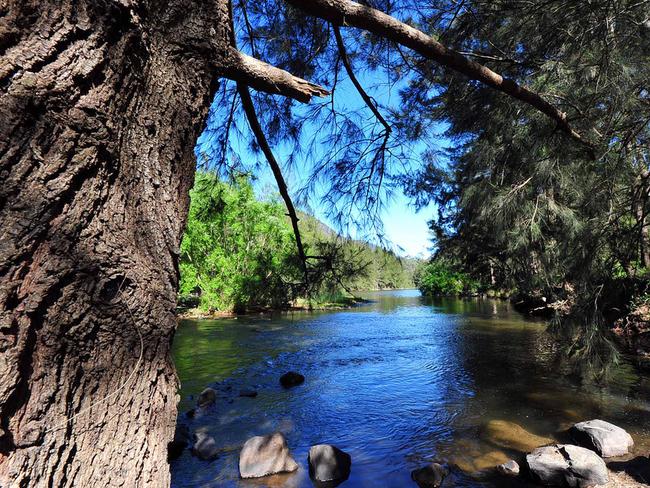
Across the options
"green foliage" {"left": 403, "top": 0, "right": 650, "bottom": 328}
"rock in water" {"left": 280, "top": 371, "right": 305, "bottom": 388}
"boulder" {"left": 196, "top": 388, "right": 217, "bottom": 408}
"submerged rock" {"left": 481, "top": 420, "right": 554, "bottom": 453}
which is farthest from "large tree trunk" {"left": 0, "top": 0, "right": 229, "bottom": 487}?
"rock in water" {"left": 280, "top": 371, "right": 305, "bottom": 388}

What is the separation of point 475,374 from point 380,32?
6290mm

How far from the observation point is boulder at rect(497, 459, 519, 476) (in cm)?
330

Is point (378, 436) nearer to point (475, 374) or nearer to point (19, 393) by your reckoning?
point (475, 374)

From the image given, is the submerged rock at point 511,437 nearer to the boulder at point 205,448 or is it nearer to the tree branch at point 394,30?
the boulder at point 205,448

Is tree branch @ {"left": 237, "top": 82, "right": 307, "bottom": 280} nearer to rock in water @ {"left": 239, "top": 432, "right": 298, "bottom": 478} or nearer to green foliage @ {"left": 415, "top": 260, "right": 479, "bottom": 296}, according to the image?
rock in water @ {"left": 239, "top": 432, "right": 298, "bottom": 478}

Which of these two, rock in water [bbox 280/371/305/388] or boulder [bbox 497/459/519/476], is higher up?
rock in water [bbox 280/371/305/388]

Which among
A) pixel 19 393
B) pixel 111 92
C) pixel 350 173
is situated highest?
pixel 350 173

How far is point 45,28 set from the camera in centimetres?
74

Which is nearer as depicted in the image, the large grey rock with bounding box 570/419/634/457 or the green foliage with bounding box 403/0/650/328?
the green foliage with bounding box 403/0/650/328

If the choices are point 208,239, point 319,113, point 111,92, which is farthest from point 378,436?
point 208,239

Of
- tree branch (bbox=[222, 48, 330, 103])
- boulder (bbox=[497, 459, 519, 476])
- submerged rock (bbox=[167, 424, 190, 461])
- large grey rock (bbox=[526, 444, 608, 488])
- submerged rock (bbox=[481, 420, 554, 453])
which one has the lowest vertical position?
submerged rock (bbox=[167, 424, 190, 461])

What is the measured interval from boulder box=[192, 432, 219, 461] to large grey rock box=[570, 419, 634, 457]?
140 inches

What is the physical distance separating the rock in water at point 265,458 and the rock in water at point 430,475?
106 cm

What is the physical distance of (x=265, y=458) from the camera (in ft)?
11.2
